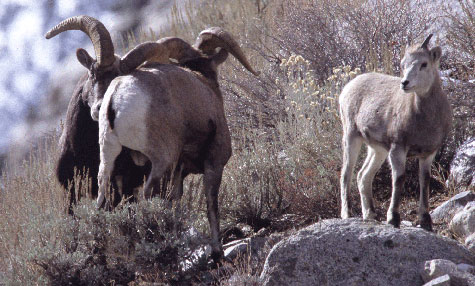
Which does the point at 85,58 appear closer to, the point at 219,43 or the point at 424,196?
the point at 219,43

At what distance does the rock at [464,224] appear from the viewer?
6.40 meters

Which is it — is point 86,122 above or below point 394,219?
above

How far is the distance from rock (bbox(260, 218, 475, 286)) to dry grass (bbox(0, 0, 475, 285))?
34 centimetres

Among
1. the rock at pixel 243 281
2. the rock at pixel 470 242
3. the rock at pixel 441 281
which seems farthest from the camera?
the rock at pixel 470 242

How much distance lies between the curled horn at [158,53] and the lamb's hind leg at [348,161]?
195 centimetres

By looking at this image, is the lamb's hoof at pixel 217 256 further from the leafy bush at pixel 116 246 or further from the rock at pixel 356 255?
the rock at pixel 356 255

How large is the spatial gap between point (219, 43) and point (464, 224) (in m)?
3.22

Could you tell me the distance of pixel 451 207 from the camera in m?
7.08

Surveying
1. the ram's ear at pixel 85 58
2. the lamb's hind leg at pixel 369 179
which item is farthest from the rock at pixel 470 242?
the ram's ear at pixel 85 58

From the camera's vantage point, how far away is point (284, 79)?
11648 mm

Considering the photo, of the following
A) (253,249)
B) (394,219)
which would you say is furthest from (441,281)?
(253,249)

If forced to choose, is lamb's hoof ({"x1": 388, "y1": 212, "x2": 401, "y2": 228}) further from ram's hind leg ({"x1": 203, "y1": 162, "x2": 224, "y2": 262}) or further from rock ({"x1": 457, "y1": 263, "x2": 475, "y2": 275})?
ram's hind leg ({"x1": 203, "y1": 162, "x2": 224, "y2": 262})

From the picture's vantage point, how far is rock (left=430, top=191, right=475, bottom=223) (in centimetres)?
703

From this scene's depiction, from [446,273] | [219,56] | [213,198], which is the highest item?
[219,56]
